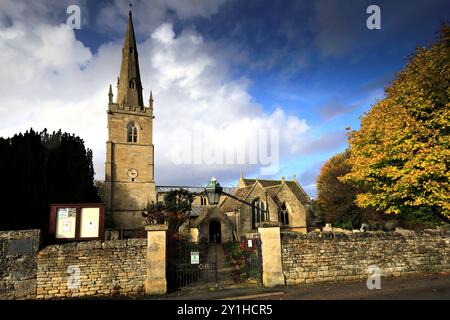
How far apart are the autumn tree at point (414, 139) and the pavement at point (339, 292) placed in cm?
381

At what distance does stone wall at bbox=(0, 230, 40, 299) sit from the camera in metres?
8.06

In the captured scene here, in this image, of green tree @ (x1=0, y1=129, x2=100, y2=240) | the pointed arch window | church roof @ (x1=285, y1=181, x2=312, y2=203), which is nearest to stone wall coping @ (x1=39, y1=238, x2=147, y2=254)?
green tree @ (x1=0, y1=129, x2=100, y2=240)

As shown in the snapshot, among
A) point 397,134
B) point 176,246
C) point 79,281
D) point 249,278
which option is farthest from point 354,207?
point 79,281

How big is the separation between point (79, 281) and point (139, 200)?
26067 mm

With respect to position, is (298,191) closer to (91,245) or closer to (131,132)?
(131,132)

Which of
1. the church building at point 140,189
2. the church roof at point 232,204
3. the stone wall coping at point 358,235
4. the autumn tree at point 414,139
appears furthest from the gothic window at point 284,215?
the stone wall coping at point 358,235

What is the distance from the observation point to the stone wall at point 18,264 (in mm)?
8062

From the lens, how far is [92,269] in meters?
8.55

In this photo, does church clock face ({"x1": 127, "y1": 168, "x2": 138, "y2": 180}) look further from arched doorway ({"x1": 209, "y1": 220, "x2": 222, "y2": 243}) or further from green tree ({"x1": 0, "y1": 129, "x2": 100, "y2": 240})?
green tree ({"x1": 0, "y1": 129, "x2": 100, "y2": 240})

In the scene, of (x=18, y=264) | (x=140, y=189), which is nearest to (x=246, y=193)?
(x=140, y=189)

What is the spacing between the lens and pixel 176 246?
10469mm

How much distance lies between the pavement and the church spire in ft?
106
